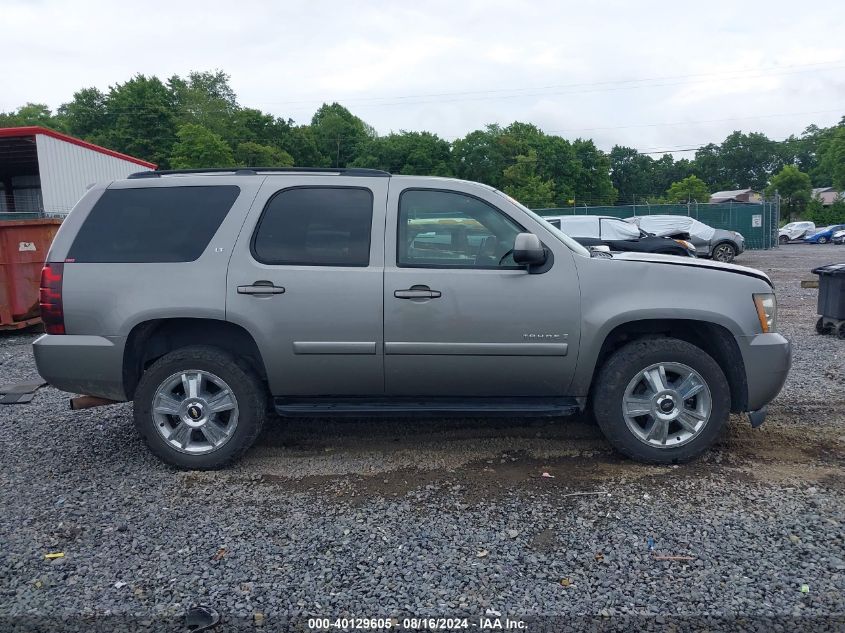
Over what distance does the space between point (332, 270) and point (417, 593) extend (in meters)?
2.14

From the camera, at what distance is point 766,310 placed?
449 cm

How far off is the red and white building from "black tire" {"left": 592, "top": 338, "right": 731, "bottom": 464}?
15705mm

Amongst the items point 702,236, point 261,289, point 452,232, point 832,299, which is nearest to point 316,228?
point 261,289

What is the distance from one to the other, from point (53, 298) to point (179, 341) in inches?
32.7

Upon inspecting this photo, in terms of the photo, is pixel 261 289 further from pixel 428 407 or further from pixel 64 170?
pixel 64 170

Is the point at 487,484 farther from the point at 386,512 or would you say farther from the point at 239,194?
the point at 239,194

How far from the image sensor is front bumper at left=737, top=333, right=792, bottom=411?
14.5 feet

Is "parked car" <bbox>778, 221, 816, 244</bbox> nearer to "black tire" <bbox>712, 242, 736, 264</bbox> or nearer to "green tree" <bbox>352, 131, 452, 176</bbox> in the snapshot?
"black tire" <bbox>712, 242, 736, 264</bbox>

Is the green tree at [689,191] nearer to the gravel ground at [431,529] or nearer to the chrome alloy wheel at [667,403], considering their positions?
the gravel ground at [431,529]

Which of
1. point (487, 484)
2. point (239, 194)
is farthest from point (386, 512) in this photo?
point (239, 194)

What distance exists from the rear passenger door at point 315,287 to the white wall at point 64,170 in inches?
586

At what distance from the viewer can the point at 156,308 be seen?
4.41 metres

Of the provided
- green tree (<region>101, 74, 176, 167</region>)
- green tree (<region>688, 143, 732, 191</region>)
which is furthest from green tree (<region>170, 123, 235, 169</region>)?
green tree (<region>688, 143, 732, 191</region>)

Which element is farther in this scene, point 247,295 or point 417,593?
point 247,295
